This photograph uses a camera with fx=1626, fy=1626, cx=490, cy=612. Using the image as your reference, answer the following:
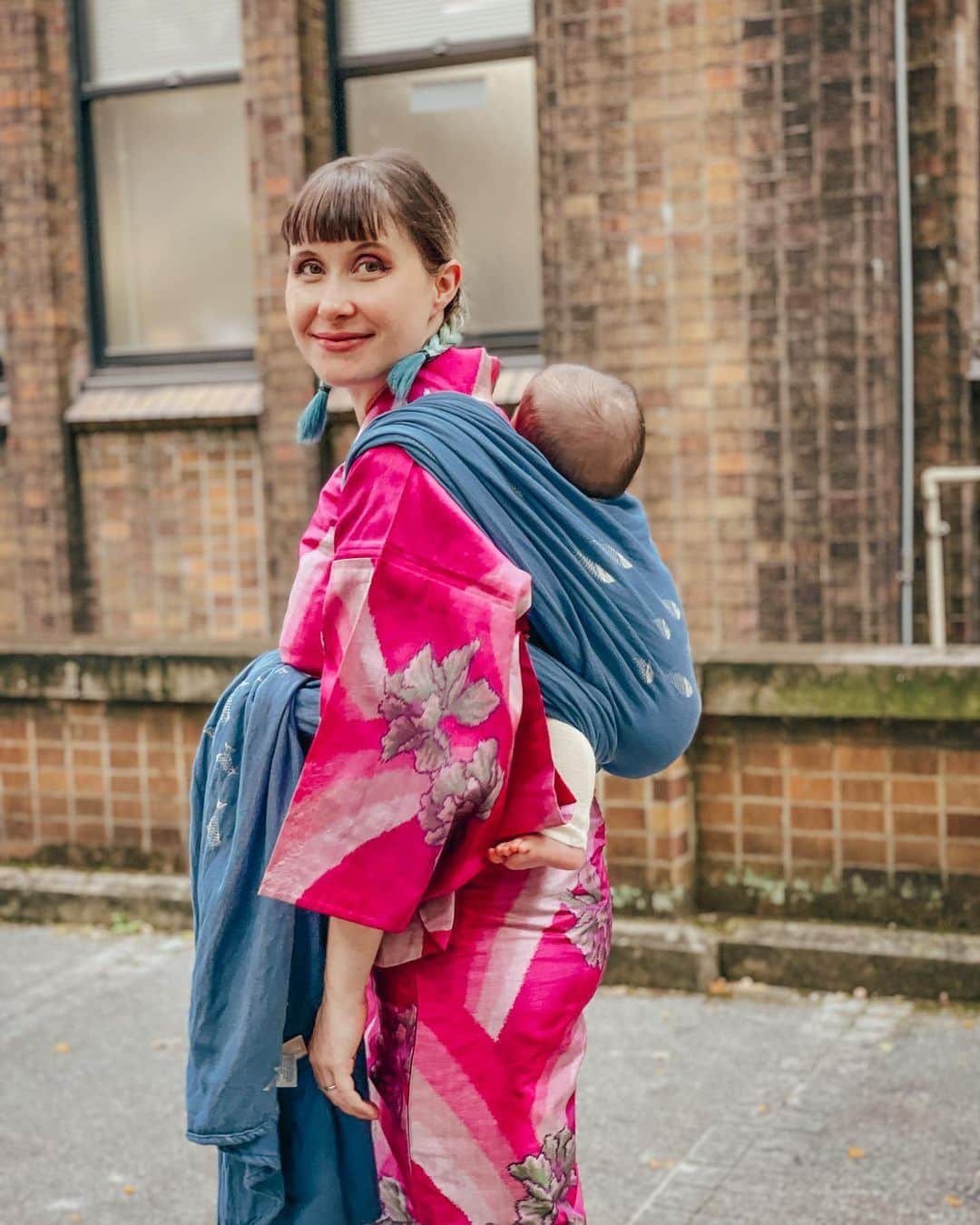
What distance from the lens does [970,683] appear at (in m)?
4.75

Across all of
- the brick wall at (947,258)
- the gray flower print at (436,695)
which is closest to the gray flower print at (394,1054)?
the gray flower print at (436,695)

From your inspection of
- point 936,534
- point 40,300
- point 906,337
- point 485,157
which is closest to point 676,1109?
point 936,534

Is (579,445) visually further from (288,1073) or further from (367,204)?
(288,1073)

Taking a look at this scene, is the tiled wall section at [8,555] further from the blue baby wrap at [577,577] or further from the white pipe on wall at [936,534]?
the blue baby wrap at [577,577]

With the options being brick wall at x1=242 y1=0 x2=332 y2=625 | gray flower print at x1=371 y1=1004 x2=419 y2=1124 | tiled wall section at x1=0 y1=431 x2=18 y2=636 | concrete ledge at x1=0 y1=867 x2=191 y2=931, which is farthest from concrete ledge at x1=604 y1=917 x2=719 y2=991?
tiled wall section at x1=0 y1=431 x2=18 y2=636

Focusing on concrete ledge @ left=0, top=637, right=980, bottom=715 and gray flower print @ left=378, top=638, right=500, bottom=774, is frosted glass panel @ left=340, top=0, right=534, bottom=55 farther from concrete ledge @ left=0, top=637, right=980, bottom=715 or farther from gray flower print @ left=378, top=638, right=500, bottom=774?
gray flower print @ left=378, top=638, right=500, bottom=774

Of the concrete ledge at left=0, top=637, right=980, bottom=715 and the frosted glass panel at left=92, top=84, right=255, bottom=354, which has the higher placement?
the frosted glass panel at left=92, top=84, right=255, bottom=354

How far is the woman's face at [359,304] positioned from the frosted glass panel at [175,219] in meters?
6.63

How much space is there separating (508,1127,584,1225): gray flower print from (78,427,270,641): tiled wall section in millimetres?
6372

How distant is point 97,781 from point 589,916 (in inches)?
160

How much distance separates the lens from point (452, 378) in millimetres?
2152

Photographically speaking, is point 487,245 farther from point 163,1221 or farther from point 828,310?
point 163,1221

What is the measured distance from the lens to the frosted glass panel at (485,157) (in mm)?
8039

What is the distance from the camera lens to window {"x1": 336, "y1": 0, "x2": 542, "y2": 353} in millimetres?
8016
